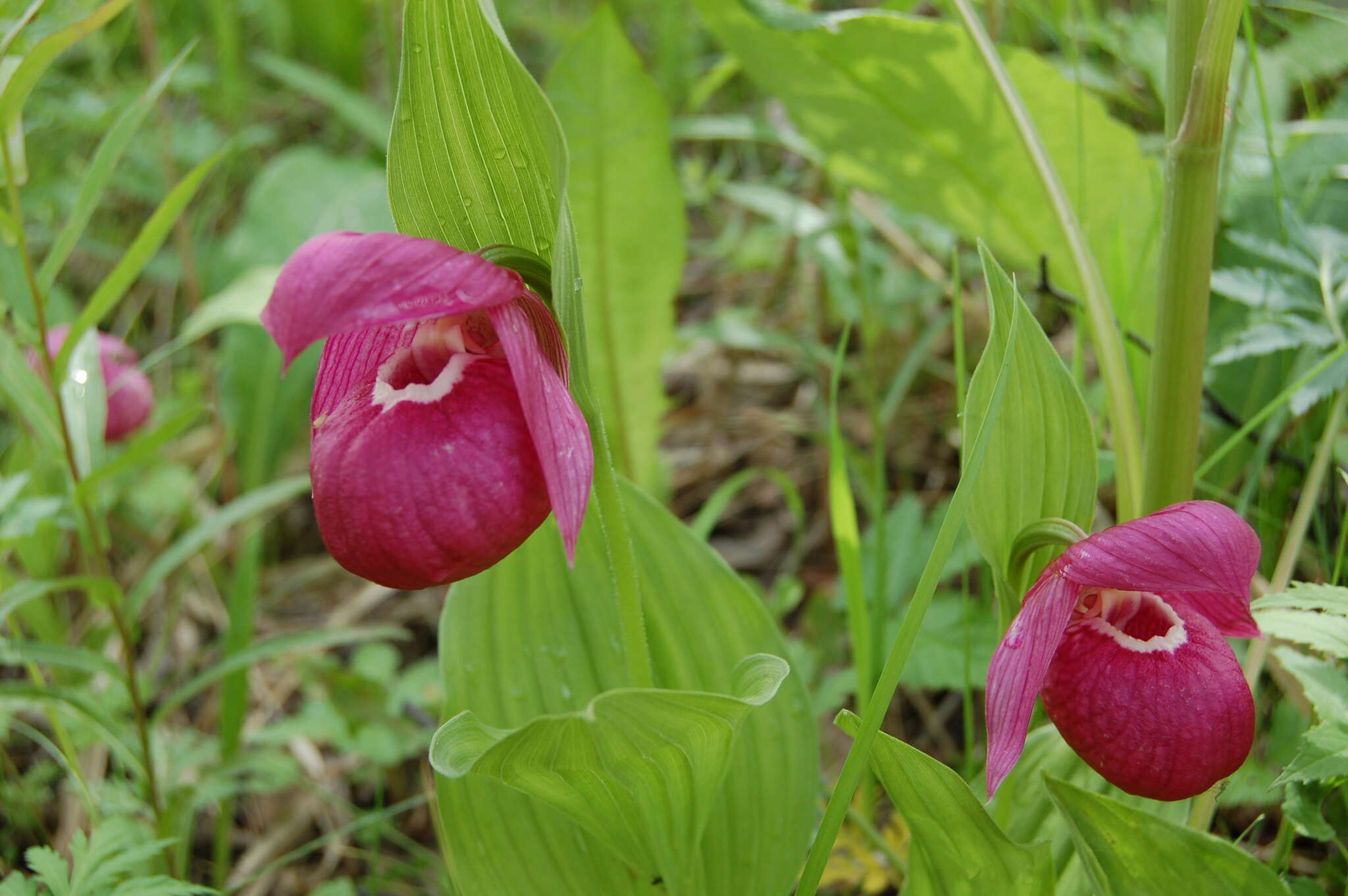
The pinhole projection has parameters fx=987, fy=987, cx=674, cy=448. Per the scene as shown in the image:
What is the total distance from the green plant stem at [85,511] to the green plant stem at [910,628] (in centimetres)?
94

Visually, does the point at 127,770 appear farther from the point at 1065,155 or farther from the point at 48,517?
the point at 1065,155

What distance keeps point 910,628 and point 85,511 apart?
115cm

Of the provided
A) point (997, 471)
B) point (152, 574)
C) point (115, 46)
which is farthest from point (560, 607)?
point (115, 46)

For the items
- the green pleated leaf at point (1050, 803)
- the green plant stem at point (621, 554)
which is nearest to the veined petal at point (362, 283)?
the green plant stem at point (621, 554)

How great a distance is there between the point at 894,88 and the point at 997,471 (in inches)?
35.9

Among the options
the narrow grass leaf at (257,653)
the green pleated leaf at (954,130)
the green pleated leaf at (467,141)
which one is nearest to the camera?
the green pleated leaf at (467,141)

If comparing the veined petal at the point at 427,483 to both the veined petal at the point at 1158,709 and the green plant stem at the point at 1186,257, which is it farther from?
the green plant stem at the point at 1186,257

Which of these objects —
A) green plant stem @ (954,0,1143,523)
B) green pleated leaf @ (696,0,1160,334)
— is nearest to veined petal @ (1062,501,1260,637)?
green plant stem @ (954,0,1143,523)

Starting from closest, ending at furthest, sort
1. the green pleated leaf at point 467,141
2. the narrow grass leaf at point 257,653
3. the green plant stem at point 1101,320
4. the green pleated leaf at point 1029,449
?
the green pleated leaf at point 467,141 < the green pleated leaf at point 1029,449 < the green plant stem at point 1101,320 < the narrow grass leaf at point 257,653

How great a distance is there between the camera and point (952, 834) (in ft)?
2.90

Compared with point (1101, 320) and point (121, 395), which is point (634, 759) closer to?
point (1101, 320)

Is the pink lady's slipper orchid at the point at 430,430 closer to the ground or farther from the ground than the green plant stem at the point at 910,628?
farther from the ground

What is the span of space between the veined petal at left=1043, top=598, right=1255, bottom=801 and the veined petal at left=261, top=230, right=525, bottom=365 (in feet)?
1.97

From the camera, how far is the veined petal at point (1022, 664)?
2.75 ft
